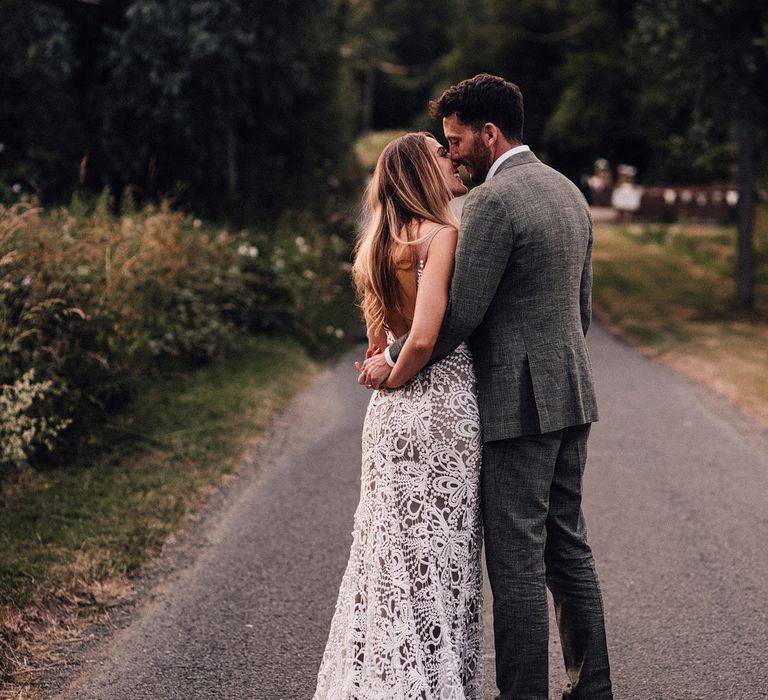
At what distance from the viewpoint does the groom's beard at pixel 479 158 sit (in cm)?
314

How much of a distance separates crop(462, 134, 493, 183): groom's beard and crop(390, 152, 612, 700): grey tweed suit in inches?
2.4

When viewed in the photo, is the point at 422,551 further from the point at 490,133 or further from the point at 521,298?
the point at 490,133

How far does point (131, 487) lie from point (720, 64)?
1089 centimetres

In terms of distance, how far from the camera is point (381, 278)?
127 inches

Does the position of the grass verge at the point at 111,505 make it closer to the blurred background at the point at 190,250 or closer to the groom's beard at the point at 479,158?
the blurred background at the point at 190,250

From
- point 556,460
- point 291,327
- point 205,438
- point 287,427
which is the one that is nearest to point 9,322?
point 205,438

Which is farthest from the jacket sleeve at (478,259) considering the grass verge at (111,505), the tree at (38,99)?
the tree at (38,99)

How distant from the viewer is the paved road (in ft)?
12.4

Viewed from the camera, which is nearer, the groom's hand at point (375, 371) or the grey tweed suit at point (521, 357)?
the grey tweed suit at point (521, 357)

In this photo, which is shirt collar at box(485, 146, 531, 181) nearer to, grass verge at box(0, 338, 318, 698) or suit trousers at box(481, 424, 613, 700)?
suit trousers at box(481, 424, 613, 700)

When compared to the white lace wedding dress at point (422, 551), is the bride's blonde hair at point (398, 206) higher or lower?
higher

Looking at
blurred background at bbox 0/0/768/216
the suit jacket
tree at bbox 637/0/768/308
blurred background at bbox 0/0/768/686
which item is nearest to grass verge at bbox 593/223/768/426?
blurred background at bbox 0/0/768/686

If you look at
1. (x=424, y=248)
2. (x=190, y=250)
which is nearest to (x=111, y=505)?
(x=424, y=248)

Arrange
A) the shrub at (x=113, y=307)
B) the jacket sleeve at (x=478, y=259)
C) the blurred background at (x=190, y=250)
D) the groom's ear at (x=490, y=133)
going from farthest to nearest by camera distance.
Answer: the shrub at (x=113, y=307) < the blurred background at (x=190, y=250) < the groom's ear at (x=490, y=133) < the jacket sleeve at (x=478, y=259)
